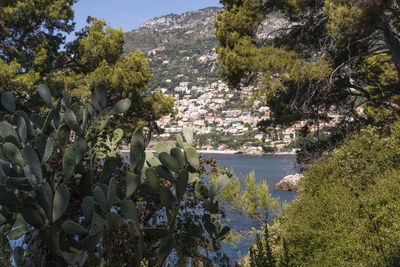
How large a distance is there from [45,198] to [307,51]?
9145 mm

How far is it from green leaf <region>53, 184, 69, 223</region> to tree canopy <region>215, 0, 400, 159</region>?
7073 mm

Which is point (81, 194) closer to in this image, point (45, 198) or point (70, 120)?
point (45, 198)

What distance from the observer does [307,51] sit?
31.0ft

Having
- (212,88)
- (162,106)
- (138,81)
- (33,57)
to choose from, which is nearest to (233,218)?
(162,106)

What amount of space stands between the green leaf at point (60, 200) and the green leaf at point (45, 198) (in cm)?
5

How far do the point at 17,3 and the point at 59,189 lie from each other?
11.1m

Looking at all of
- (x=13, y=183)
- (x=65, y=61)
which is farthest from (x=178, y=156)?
(x=65, y=61)

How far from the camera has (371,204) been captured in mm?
5102

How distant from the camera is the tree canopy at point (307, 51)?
775 cm

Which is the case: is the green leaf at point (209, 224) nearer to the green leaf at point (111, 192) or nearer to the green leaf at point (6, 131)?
the green leaf at point (111, 192)

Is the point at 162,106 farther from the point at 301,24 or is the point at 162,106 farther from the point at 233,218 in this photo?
the point at 233,218

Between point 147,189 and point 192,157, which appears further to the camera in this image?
point 192,157

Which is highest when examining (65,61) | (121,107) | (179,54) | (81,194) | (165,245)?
(179,54)

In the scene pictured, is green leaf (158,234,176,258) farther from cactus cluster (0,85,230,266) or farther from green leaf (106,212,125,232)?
green leaf (106,212,125,232)
